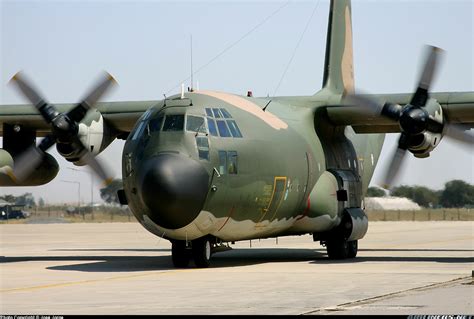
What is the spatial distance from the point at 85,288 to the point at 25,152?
11868mm

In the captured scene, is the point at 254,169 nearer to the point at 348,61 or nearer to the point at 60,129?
the point at 60,129

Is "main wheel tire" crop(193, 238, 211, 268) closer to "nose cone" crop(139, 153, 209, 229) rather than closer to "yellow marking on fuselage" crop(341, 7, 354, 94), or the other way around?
"nose cone" crop(139, 153, 209, 229)

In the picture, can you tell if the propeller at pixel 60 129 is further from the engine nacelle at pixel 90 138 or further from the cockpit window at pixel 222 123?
the cockpit window at pixel 222 123

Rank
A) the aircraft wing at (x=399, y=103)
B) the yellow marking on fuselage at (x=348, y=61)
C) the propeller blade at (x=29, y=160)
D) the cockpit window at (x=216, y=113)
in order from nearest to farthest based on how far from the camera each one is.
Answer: the cockpit window at (x=216, y=113) < the aircraft wing at (x=399, y=103) < the propeller blade at (x=29, y=160) < the yellow marking on fuselage at (x=348, y=61)

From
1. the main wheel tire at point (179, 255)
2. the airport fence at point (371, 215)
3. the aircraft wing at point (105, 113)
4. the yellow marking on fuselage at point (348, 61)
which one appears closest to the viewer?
the main wheel tire at point (179, 255)

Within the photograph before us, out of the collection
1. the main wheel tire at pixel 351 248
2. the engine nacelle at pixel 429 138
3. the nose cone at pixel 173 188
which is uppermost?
the engine nacelle at pixel 429 138

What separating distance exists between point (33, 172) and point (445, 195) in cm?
7069

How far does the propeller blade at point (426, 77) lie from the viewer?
25.2m

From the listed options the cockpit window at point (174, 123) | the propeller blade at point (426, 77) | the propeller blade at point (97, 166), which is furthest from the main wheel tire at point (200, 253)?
the propeller blade at point (426, 77)

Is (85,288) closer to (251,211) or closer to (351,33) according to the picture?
(251,211)

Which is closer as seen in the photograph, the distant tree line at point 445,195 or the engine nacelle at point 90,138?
Answer: the engine nacelle at point 90,138

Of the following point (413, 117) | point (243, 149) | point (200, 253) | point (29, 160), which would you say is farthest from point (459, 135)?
point (29, 160)

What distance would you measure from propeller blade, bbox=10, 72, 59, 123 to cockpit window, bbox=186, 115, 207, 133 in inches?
232

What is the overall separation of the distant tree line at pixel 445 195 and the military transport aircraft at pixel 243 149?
57.5 metres
